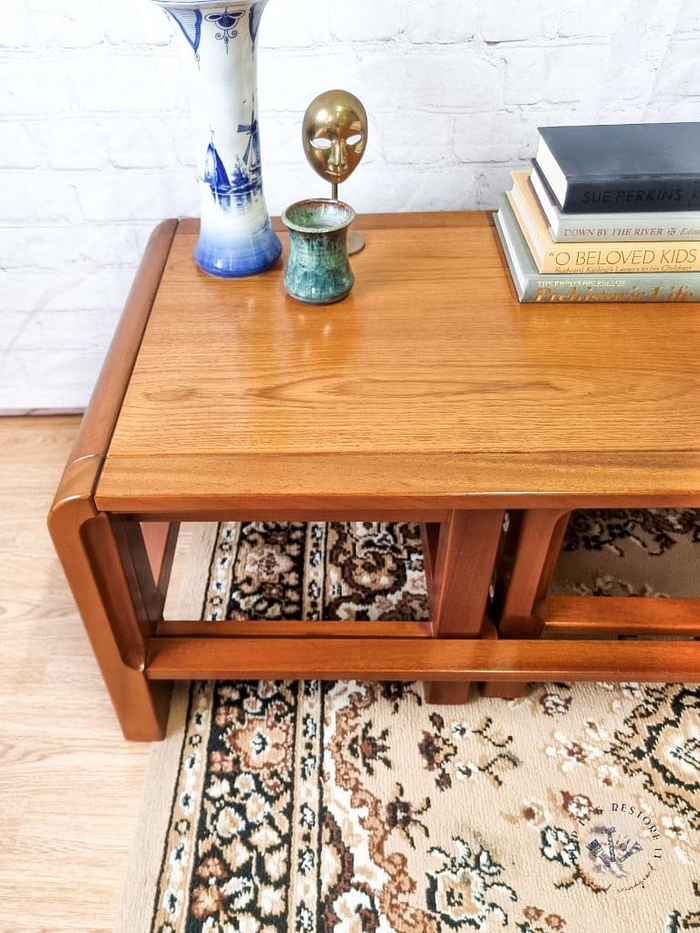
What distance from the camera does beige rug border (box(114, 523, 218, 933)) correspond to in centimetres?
76

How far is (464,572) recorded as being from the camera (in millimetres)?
772

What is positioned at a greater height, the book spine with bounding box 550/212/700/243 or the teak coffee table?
the book spine with bounding box 550/212/700/243

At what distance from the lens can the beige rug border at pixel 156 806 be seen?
0.76 metres

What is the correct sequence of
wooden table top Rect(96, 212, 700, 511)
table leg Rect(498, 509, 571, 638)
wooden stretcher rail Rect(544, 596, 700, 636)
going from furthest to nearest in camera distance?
wooden stretcher rail Rect(544, 596, 700, 636) < table leg Rect(498, 509, 571, 638) < wooden table top Rect(96, 212, 700, 511)

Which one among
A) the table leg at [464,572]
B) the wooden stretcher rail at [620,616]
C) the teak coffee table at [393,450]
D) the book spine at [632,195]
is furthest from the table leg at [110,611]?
the book spine at [632,195]

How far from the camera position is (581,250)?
0.82 metres

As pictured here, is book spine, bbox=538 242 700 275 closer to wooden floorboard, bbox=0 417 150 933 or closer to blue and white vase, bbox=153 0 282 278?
blue and white vase, bbox=153 0 282 278

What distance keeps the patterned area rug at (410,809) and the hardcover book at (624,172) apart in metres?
0.57

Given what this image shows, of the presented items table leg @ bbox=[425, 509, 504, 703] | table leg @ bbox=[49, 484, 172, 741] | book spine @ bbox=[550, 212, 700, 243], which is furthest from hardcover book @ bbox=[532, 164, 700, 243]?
table leg @ bbox=[49, 484, 172, 741]

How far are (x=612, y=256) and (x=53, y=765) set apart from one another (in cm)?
87

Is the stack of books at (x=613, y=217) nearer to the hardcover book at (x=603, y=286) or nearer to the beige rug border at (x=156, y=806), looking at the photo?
the hardcover book at (x=603, y=286)

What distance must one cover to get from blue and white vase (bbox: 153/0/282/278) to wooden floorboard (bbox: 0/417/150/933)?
1.74ft

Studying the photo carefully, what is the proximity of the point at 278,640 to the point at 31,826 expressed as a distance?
0.34m

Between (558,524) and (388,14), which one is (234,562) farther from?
(388,14)
